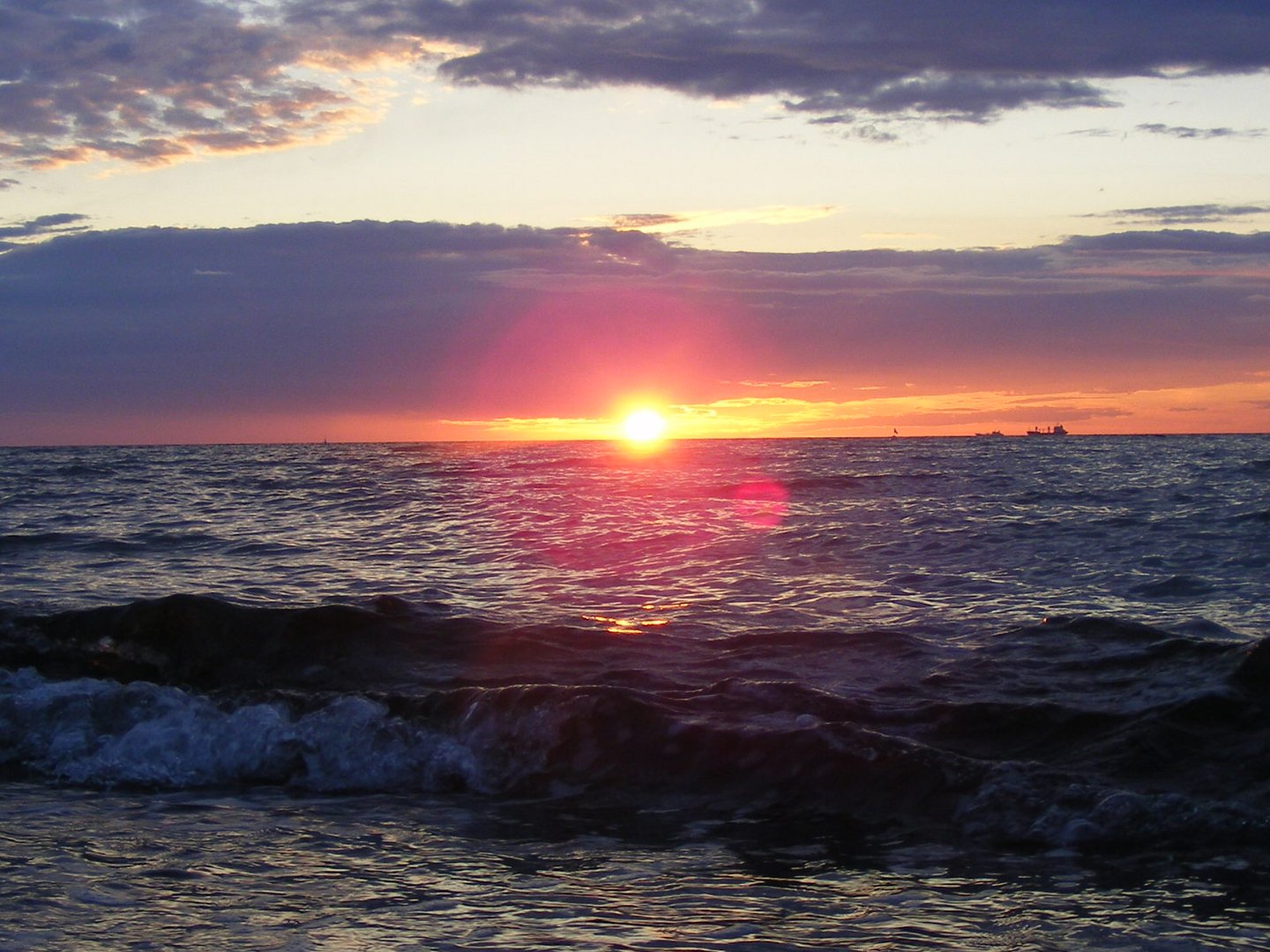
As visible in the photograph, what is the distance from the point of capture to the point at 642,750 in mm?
7754

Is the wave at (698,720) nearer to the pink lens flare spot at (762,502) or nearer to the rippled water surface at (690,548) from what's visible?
the rippled water surface at (690,548)

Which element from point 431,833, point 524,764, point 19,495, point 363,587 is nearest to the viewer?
point 431,833

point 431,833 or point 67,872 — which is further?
point 431,833

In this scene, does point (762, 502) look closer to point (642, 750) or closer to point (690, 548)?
point (690, 548)

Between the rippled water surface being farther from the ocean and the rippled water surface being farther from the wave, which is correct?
the wave

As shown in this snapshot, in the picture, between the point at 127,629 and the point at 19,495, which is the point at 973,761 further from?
the point at 19,495

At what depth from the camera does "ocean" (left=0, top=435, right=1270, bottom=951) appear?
16.1 ft

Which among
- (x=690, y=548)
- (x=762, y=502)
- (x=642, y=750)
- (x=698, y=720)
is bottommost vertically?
(x=642, y=750)

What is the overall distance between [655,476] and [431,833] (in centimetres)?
3202

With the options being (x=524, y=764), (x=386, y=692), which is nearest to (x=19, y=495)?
(x=386, y=692)

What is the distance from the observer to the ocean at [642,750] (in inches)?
193

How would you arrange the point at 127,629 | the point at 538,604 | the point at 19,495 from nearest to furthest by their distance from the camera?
the point at 127,629
the point at 538,604
the point at 19,495

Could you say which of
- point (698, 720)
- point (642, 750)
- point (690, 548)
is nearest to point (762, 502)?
point (690, 548)

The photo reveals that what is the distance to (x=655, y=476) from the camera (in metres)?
38.2
